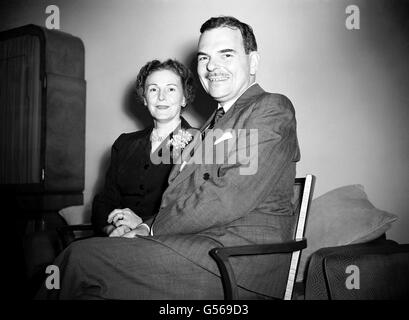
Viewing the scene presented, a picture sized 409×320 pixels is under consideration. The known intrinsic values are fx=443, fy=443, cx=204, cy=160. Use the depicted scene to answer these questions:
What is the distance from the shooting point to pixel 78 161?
3.77m

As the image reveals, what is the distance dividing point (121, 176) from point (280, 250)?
4.24 feet

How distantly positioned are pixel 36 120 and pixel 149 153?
1256 mm

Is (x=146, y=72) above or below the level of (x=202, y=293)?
above

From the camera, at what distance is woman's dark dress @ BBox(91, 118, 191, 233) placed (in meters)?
2.65

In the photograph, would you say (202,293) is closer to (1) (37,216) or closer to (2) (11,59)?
(1) (37,216)

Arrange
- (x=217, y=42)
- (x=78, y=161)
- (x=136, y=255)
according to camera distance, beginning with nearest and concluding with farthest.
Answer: (x=136, y=255) < (x=217, y=42) < (x=78, y=161)

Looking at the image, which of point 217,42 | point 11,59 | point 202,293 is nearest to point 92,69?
point 11,59

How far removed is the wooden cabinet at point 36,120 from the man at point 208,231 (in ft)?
5.50

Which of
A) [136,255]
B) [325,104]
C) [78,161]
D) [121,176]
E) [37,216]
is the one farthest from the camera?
[78,161]

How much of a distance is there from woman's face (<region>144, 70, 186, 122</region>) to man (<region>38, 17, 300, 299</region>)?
59 centimetres

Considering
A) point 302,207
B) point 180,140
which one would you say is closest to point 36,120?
point 180,140

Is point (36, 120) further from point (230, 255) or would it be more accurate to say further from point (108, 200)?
point (230, 255)

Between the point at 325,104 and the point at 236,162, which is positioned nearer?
the point at 236,162

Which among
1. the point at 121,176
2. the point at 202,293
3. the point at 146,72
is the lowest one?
the point at 202,293
